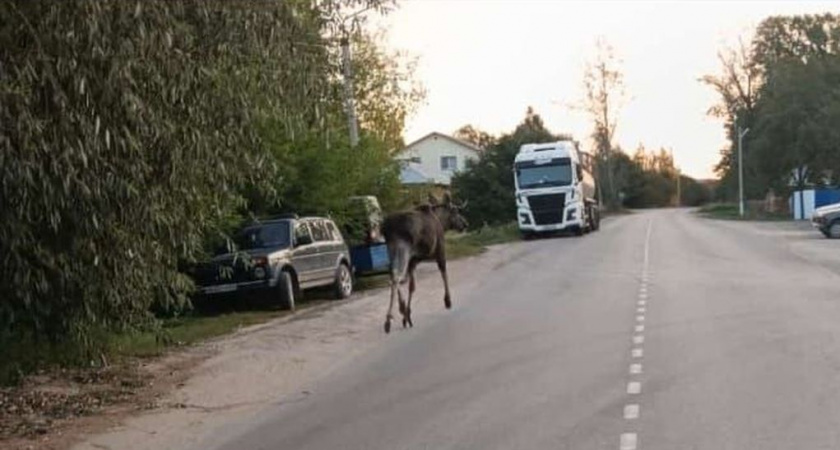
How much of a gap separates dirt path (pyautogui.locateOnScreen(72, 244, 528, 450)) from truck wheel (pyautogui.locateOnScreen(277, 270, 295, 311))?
42cm

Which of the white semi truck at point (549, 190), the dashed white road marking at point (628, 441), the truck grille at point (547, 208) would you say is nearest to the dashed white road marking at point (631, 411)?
the dashed white road marking at point (628, 441)

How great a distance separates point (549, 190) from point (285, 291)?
31.6 m

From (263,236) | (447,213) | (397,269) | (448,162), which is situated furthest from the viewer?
(448,162)

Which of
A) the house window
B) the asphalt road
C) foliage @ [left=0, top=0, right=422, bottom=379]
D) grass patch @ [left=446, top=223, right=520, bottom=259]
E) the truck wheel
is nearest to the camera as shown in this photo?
foliage @ [left=0, top=0, right=422, bottom=379]

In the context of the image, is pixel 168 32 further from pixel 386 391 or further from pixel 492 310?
pixel 492 310

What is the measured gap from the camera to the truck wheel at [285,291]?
21.8m

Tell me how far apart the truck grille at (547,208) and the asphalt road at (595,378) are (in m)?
29.0

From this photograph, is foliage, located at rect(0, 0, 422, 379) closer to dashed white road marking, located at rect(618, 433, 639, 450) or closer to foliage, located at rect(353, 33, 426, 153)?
dashed white road marking, located at rect(618, 433, 639, 450)

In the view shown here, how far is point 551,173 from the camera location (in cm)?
5291

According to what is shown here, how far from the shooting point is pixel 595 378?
12.2m

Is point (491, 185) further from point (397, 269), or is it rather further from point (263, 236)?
point (397, 269)

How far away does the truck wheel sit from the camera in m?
21.8

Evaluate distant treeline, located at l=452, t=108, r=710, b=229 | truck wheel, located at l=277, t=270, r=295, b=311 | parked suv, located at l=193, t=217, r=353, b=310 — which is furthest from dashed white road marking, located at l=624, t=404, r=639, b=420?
distant treeline, located at l=452, t=108, r=710, b=229

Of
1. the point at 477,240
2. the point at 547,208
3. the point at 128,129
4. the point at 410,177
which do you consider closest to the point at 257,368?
the point at 128,129
